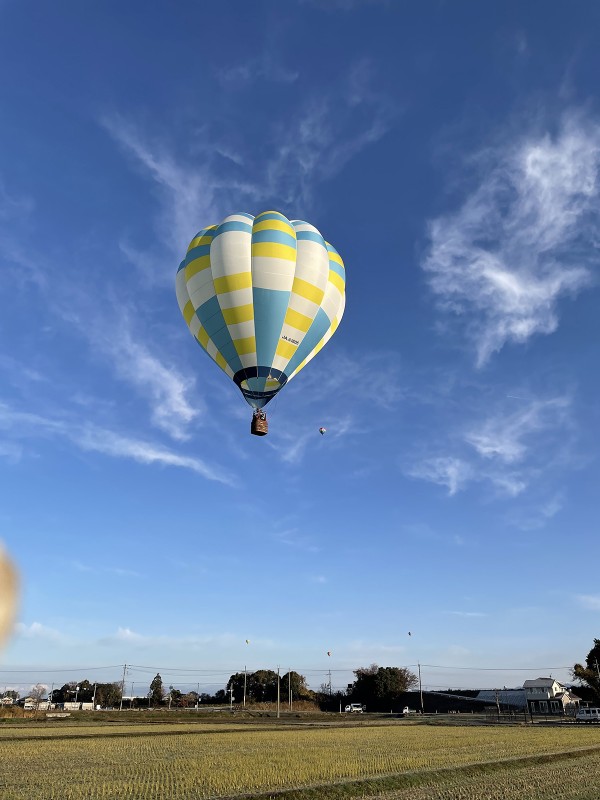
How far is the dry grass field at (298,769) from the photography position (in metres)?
21.4

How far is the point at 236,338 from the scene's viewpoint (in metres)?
38.7

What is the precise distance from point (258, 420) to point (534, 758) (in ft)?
80.5

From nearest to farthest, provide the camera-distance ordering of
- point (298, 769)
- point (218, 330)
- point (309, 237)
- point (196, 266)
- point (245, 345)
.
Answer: point (298, 769)
point (245, 345)
point (218, 330)
point (196, 266)
point (309, 237)

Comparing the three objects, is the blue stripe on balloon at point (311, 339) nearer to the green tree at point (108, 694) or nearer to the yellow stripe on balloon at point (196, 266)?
the yellow stripe on balloon at point (196, 266)

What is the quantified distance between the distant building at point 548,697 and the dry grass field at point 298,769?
305 ft

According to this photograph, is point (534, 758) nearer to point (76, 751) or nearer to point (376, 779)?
point (376, 779)

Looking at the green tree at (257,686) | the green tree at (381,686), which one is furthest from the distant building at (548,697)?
the green tree at (257,686)

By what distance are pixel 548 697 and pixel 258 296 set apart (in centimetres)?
12312

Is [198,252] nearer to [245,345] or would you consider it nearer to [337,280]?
[245,345]

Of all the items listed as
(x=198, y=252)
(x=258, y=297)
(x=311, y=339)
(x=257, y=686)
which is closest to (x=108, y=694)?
(x=257, y=686)

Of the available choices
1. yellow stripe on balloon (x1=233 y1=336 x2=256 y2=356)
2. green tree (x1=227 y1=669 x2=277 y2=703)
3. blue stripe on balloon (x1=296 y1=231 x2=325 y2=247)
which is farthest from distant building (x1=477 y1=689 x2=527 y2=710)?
blue stripe on balloon (x1=296 y1=231 x2=325 y2=247)

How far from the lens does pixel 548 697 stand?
125 m

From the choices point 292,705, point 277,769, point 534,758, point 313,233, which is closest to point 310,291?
point 313,233

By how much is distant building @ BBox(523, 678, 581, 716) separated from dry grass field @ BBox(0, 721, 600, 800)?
93.1 meters
